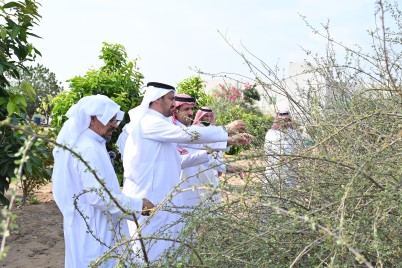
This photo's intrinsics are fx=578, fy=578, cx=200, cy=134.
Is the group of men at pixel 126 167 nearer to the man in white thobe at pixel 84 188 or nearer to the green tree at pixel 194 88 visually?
the man in white thobe at pixel 84 188

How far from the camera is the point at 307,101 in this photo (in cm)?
423

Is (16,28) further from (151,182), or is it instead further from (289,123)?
(289,123)

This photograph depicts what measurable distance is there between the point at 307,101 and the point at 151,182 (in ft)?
4.37

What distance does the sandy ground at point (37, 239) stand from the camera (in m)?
5.86

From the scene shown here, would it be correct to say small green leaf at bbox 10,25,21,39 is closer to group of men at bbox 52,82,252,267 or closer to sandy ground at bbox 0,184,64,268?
group of men at bbox 52,82,252,267

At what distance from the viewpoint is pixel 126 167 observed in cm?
458

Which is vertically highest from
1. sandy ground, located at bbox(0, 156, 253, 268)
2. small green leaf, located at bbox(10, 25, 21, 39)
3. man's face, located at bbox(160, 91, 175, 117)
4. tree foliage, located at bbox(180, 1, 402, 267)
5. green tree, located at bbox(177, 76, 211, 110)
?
small green leaf, located at bbox(10, 25, 21, 39)

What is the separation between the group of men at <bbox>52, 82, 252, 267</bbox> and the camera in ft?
11.4

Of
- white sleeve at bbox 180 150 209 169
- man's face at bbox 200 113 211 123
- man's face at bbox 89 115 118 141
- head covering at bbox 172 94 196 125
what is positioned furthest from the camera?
man's face at bbox 200 113 211 123

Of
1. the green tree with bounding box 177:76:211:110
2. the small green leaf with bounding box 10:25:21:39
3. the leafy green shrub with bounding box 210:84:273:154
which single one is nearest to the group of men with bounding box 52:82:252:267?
the leafy green shrub with bounding box 210:84:273:154

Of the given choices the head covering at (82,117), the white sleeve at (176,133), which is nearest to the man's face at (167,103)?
the white sleeve at (176,133)

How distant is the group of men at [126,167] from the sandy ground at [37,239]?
1691 millimetres

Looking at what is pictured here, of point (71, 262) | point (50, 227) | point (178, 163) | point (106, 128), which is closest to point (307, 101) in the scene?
point (178, 163)

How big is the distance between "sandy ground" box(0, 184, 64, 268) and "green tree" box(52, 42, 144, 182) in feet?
3.86
